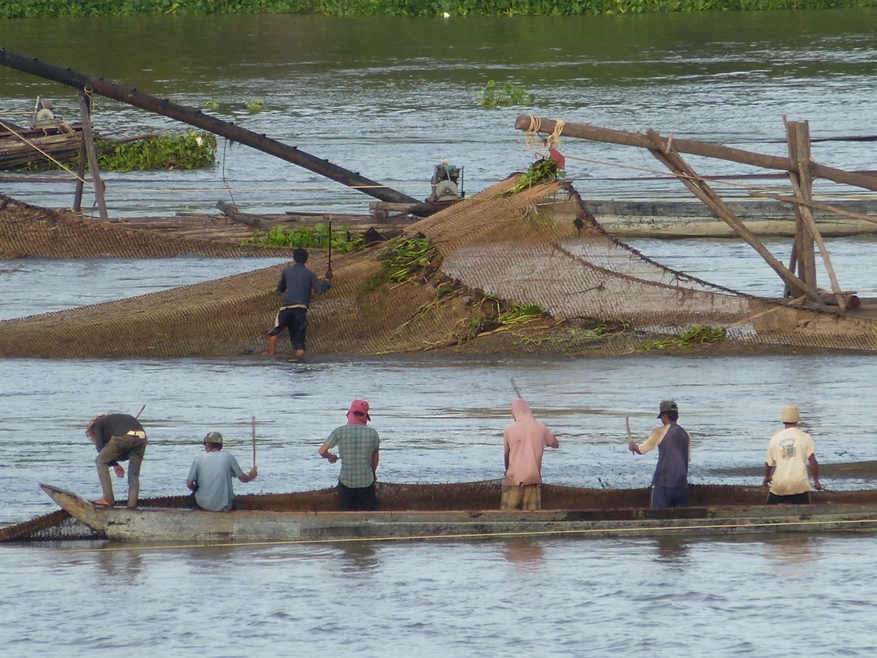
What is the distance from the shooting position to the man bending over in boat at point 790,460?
35.1 feet

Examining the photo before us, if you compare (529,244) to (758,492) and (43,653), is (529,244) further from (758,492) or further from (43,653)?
(43,653)

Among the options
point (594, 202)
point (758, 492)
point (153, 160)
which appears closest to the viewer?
point (758, 492)

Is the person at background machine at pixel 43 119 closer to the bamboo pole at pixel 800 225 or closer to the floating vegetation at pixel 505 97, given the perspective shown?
the floating vegetation at pixel 505 97

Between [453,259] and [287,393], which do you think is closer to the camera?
[287,393]

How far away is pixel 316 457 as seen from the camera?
12.5 m

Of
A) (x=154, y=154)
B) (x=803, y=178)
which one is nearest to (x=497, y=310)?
(x=803, y=178)

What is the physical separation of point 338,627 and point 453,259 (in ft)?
22.1

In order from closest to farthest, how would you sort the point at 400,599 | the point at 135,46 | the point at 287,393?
the point at 400,599 → the point at 287,393 → the point at 135,46

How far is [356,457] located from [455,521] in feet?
2.88

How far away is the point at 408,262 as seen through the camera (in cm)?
1609

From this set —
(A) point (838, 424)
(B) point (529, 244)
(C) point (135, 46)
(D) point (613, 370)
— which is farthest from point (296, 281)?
(C) point (135, 46)

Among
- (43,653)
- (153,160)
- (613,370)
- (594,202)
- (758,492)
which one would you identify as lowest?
(43,653)

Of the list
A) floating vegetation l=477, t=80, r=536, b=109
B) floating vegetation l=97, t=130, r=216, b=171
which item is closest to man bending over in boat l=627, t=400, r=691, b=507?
floating vegetation l=97, t=130, r=216, b=171

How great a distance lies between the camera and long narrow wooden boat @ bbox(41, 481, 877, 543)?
1071 centimetres
